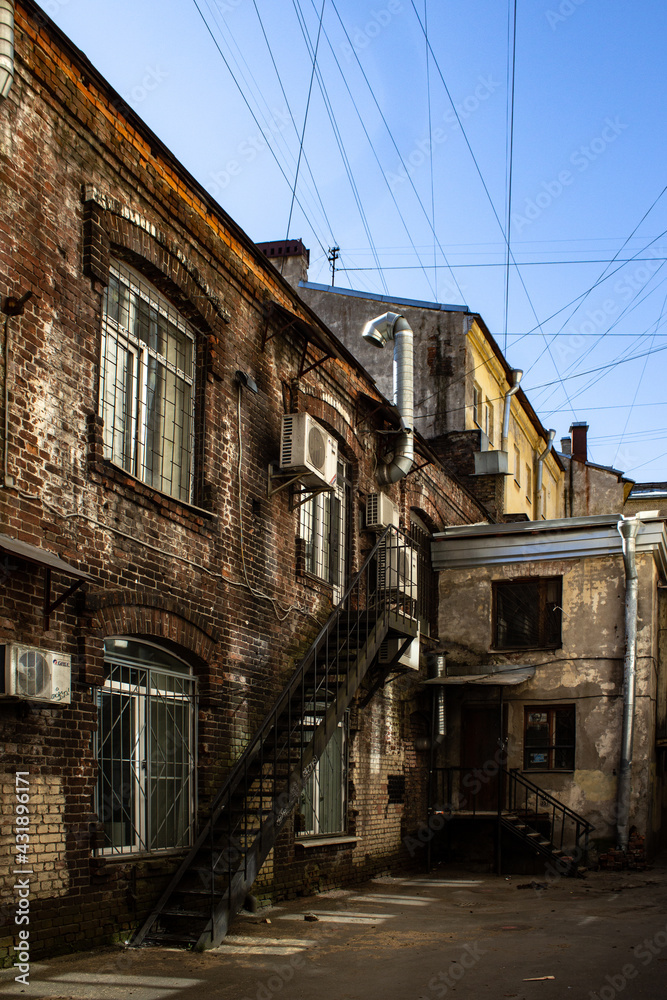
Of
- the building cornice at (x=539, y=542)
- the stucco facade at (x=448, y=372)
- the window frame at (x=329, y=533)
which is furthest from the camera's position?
the stucco facade at (x=448, y=372)

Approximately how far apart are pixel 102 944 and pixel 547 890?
257 inches

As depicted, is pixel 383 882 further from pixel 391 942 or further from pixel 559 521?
pixel 559 521

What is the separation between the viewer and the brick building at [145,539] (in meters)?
6.70

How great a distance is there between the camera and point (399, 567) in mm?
13656

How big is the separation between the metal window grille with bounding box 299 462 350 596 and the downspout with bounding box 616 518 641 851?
4.81 metres

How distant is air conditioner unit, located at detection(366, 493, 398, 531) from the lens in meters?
13.3

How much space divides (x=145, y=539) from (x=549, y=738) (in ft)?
31.1

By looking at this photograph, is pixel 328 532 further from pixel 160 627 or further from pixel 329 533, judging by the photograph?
pixel 160 627

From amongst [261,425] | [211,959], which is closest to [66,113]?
[261,425]

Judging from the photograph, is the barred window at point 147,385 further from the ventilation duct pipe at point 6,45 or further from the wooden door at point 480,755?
the wooden door at point 480,755

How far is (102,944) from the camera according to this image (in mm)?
7133

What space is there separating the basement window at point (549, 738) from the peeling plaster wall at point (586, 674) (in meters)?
0.12

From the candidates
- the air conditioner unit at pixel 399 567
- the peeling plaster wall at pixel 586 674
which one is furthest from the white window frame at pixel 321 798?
the peeling plaster wall at pixel 586 674

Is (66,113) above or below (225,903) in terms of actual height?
above
